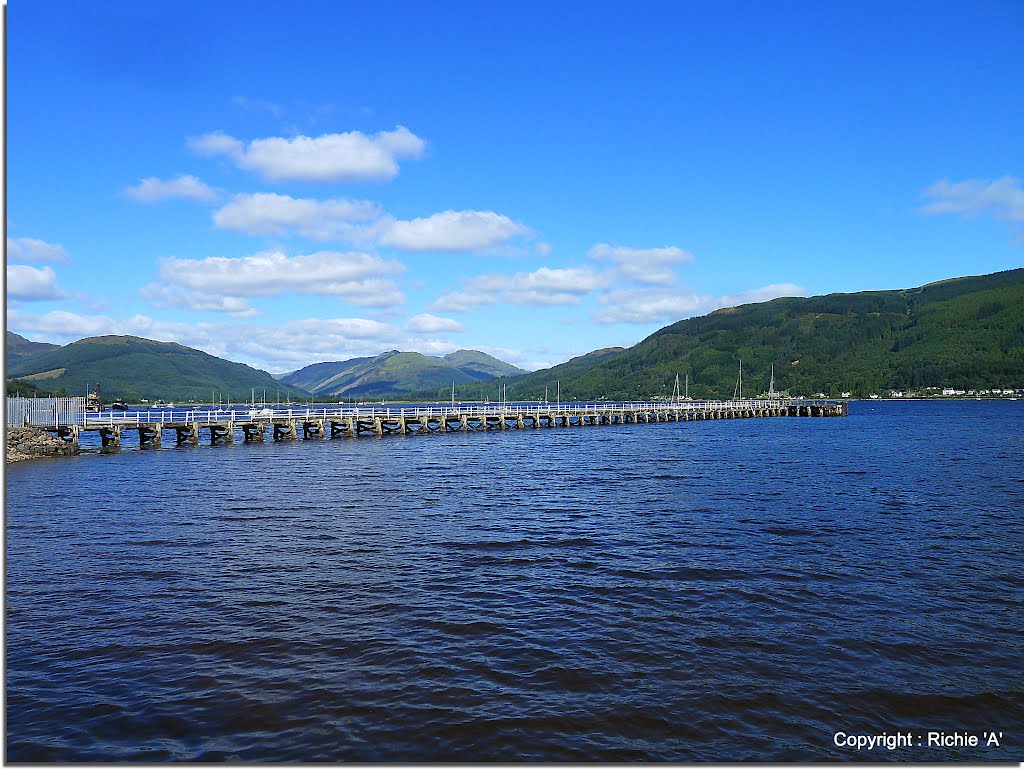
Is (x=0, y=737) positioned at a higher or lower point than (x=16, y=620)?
higher

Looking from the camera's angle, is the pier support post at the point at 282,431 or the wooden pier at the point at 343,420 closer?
the wooden pier at the point at 343,420

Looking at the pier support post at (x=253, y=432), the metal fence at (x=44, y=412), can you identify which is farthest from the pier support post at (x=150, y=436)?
the pier support post at (x=253, y=432)

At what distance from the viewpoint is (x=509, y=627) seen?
1541cm

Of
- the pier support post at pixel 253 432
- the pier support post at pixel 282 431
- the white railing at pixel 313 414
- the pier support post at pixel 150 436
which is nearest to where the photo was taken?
the pier support post at pixel 150 436

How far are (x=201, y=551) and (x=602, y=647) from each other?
14.6 m

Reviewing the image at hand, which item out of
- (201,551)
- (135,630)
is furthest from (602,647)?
(201,551)

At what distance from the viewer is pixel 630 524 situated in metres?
27.3

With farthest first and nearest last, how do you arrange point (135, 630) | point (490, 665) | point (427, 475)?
point (427, 475) → point (135, 630) → point (490, 665)

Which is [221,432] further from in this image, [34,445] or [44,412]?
[34,445]

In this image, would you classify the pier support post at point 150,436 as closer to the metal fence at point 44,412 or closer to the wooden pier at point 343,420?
the wooden pier at point 343,420

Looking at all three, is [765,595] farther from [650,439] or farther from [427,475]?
[650,439]

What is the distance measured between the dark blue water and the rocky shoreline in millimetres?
20847

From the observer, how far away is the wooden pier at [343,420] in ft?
212

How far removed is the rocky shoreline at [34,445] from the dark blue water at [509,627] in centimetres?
2085
